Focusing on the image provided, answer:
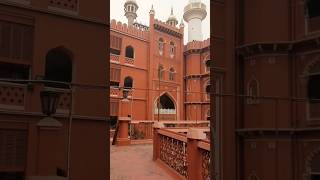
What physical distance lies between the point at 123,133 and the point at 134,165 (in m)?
4.44

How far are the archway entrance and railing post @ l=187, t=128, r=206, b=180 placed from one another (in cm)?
2138

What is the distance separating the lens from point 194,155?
14.0 m

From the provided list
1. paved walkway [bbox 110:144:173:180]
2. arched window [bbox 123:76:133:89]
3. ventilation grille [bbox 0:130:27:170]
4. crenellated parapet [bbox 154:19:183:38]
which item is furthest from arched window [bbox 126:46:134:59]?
ventilation grille [bbox 0:130:27:170]

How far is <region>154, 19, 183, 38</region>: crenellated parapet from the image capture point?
38062 millimetres

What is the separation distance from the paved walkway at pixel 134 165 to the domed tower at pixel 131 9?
3028 cm

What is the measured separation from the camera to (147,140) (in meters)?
22.0

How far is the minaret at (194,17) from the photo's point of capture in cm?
4719

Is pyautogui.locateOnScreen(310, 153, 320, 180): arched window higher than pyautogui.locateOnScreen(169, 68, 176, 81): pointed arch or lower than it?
lower

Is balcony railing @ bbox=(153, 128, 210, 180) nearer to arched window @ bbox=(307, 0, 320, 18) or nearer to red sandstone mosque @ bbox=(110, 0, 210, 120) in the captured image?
arched window @ bbox=(307, 0, 320, 18)

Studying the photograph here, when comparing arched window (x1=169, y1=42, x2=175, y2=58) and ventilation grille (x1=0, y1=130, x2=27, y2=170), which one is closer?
ventilation grille (x1=0, y1=130, x2=27, y2=170)

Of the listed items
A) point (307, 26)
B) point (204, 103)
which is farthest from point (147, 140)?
point (204, 103)

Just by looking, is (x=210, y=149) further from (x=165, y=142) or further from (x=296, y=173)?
(x=165, y=142)

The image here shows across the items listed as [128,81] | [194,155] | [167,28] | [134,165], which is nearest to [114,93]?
[128,81]

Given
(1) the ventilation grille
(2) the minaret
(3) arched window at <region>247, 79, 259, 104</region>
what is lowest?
(1) the ventilation grille
